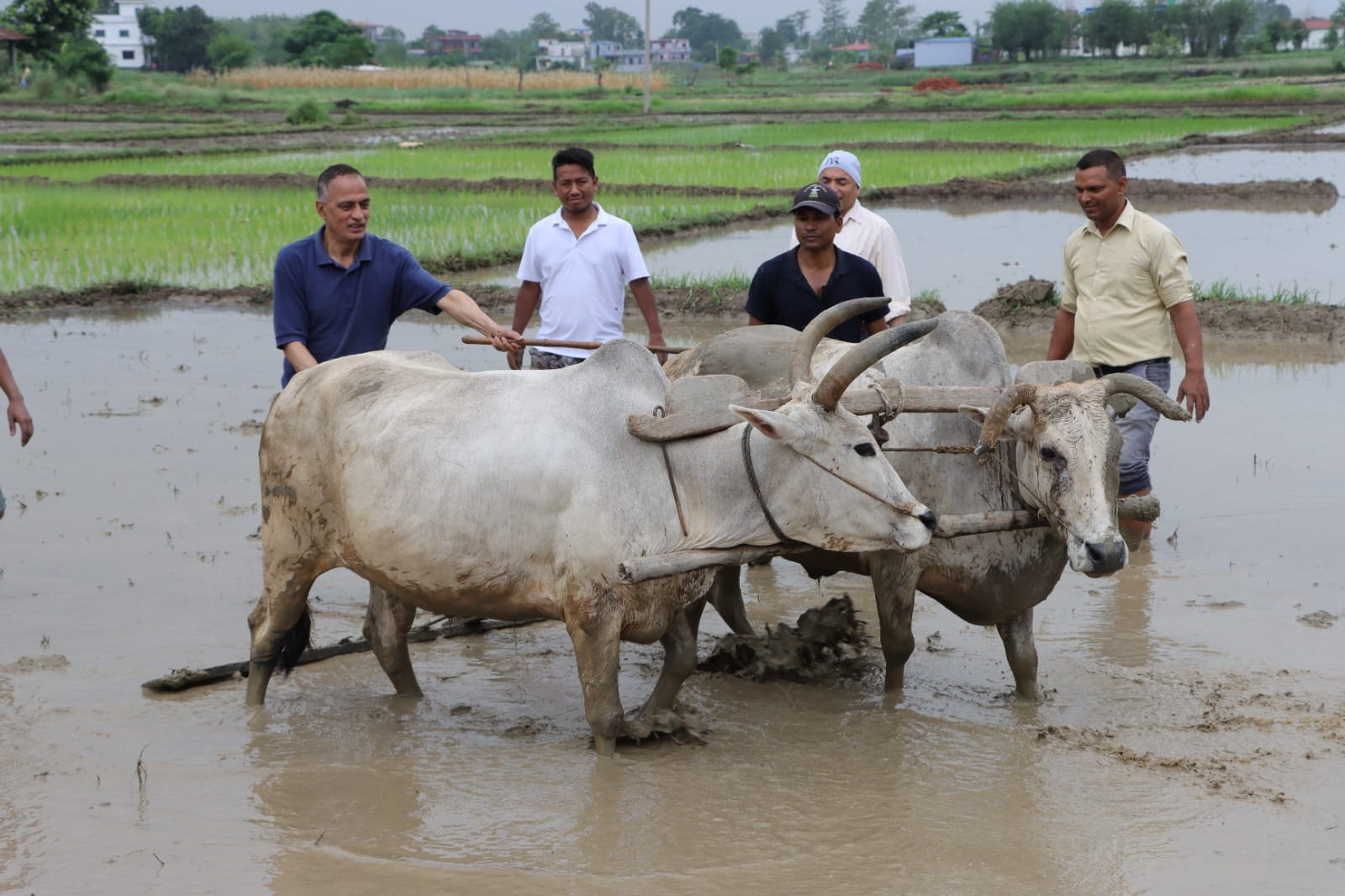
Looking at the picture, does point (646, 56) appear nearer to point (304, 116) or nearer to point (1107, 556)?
point (304, 116)

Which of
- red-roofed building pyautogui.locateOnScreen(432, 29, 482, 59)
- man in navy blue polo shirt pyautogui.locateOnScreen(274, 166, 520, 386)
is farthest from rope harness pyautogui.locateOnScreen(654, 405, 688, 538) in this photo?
red-roofed building pyautogui.locateOnScreen(432, 29, 482, 59)

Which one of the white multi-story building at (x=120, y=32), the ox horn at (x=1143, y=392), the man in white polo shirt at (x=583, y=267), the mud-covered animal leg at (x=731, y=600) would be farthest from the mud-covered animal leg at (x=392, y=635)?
the white multi-story building at (x=120, y=32)

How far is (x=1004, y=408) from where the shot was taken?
4367mm

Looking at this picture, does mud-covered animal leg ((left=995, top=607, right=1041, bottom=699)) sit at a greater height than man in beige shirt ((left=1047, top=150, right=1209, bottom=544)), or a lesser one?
lesser

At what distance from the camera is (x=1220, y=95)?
126ft

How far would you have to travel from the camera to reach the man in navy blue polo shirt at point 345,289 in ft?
16.8

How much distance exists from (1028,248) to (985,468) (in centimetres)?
1151

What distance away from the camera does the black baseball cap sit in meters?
5.43

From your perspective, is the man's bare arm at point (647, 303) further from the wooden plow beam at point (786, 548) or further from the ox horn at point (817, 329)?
the ox horn at point (817, 329)

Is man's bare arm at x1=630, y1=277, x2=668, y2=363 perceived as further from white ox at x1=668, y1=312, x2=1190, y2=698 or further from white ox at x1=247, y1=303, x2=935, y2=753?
white ox at x1=247, y1=303, x2=935, y2=753

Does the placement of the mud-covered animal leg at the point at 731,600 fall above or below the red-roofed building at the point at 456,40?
below

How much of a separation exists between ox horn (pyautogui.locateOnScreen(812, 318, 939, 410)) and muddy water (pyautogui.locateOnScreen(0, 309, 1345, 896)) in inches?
47.8

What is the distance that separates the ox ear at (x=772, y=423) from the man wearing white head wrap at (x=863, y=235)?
2.43 metres

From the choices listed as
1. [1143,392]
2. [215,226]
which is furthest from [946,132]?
[1143,392]
